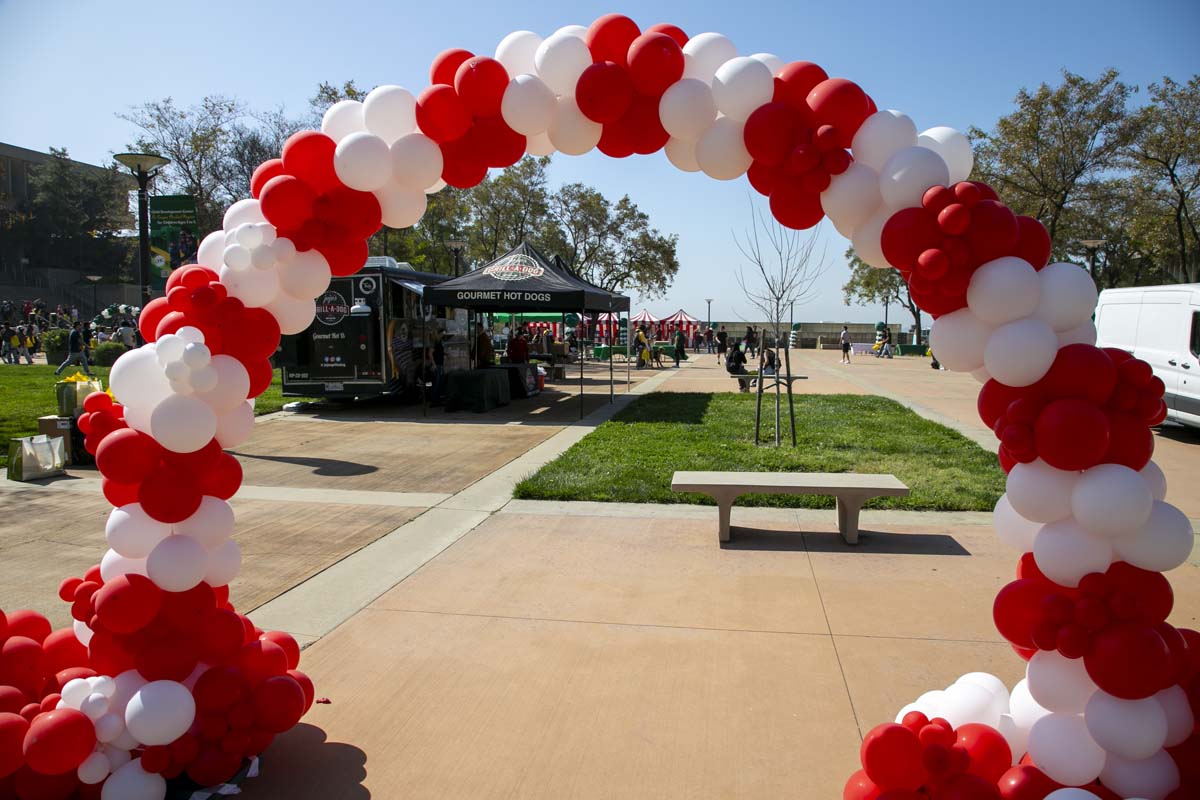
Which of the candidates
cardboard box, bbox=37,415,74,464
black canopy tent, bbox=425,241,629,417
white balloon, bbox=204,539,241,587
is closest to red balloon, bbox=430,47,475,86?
white balloon, bbox=204,539,241,587

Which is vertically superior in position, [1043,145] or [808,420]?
[1043,145]

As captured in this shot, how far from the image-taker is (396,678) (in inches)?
176

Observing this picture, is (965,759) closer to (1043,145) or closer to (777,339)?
(777,339)

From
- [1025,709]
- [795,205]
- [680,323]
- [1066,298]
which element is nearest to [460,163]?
[795,205]

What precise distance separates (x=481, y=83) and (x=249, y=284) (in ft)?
4.65

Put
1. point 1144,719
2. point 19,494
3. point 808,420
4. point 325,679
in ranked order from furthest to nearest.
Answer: point 808,420, point 19,494, point 325,679, point 1144,719

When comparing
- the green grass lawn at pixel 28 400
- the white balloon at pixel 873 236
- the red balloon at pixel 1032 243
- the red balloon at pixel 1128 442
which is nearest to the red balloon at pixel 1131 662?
the red balloon at pixel 1128 442

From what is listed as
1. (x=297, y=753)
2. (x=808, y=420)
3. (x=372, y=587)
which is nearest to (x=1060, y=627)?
(x=297, y=753)

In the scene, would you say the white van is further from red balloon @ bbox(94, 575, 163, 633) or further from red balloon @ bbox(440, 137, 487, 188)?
red balloon @ bbox(94, 575, 163, 633)

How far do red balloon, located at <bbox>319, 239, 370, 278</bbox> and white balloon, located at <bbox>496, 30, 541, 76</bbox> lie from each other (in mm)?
1134

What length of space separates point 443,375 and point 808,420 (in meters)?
8.06

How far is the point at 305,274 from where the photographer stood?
3.69 meters

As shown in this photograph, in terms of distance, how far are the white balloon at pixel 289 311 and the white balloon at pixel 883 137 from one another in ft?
8.55

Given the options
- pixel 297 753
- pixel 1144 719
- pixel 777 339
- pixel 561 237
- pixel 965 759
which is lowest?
pixel 297 753
